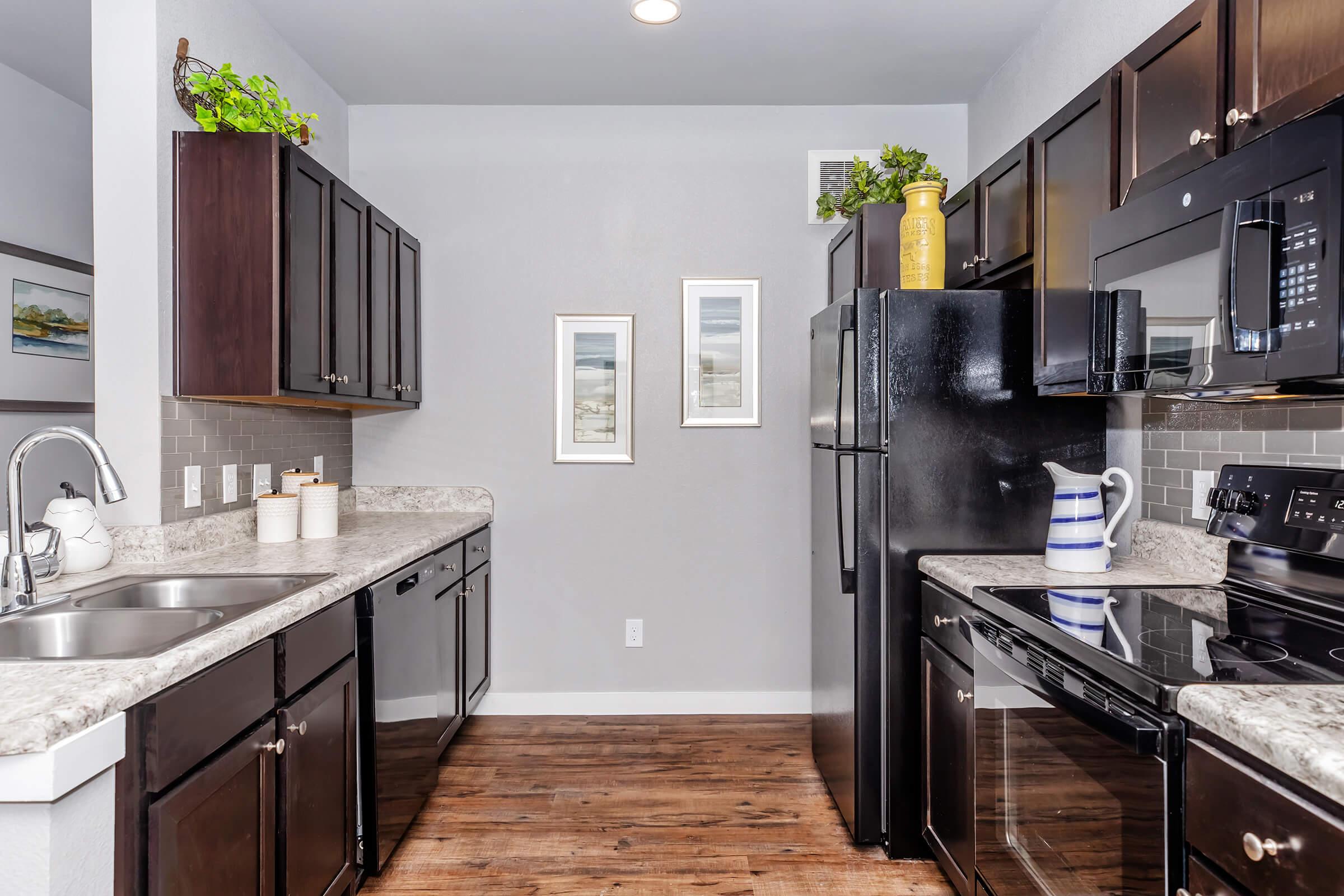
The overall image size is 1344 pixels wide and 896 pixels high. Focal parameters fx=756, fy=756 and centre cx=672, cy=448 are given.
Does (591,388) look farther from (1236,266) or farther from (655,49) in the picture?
(1236,266)

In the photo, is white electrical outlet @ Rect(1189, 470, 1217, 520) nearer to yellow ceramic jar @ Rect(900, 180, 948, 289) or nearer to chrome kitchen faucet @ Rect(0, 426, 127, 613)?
yellow ceramic jar @ Rect(900, 180, 948, 289)

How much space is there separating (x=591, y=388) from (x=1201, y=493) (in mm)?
2234

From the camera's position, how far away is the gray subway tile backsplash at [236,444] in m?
2.12

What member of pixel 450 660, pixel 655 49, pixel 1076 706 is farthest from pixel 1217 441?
pixel 450 660

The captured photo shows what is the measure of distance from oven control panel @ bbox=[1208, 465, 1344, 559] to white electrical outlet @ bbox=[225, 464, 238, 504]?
274cm

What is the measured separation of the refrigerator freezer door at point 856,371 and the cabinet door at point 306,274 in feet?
5.30

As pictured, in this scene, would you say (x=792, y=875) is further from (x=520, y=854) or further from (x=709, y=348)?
(x=709, y=348)

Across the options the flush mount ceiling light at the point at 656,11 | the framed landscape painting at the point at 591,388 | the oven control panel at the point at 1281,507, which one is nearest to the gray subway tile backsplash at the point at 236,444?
the framed landscape painting at the point at 591,388

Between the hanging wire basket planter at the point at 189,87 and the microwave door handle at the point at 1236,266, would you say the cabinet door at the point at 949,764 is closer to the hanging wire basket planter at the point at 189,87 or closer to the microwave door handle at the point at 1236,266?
the microwave door handle at the point at 1236,266

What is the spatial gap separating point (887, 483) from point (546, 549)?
66.0 inches

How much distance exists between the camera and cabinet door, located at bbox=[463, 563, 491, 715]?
2926 millimetres

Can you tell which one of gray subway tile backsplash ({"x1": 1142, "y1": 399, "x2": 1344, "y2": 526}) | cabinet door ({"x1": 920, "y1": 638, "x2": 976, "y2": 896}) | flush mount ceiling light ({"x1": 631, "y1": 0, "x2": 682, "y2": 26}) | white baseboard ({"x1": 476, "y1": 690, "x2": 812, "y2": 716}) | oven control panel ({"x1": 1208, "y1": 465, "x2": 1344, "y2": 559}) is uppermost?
flush mount ceiling light ({"x1": 631, "y1": 0, "x2": 682, "y2": 26})

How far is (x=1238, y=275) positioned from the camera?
1.30 metres

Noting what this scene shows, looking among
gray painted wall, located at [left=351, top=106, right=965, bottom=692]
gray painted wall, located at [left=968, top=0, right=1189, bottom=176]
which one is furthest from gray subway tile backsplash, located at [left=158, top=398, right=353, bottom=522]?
gray painted wall, located at [left=968, top=0, right=1189, bottom=176]
